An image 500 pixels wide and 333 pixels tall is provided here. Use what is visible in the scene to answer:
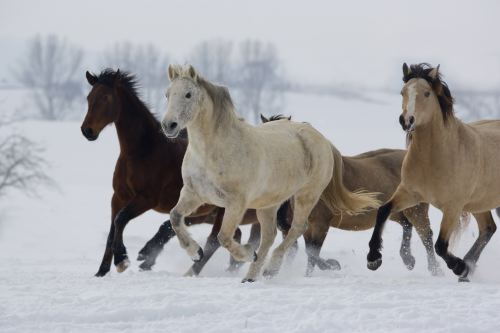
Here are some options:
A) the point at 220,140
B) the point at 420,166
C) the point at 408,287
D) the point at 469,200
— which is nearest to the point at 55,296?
the point at 220,140

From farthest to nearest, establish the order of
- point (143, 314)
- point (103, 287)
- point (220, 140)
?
point (220, 140), point (103, 287), point (143, 314)

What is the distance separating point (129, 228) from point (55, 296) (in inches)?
485

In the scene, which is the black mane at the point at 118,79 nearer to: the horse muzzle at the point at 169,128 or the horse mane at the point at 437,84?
the horse muzzle at the point at 169,128

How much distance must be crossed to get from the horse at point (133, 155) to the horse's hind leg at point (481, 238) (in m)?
2.58

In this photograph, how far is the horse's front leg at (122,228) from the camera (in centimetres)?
799

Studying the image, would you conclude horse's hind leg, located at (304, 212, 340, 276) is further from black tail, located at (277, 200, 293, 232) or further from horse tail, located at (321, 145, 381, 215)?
horse tail, located at (321, 145, 381, 215)

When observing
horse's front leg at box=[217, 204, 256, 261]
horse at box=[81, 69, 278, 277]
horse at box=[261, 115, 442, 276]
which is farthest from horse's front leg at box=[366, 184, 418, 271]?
horse at box=[81, 69, 278, 277]

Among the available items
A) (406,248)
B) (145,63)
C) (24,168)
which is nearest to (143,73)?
(145,63)

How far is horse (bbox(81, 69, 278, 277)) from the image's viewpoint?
325 inches

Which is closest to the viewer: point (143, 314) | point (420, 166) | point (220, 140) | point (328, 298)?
point (143, 314)

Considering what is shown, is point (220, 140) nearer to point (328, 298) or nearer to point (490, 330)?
point (328, 298)

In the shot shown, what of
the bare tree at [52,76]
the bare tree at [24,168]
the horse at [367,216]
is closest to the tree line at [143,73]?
the bare tree at [52,76]

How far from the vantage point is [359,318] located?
4941mm

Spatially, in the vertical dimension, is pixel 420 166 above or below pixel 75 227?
above
